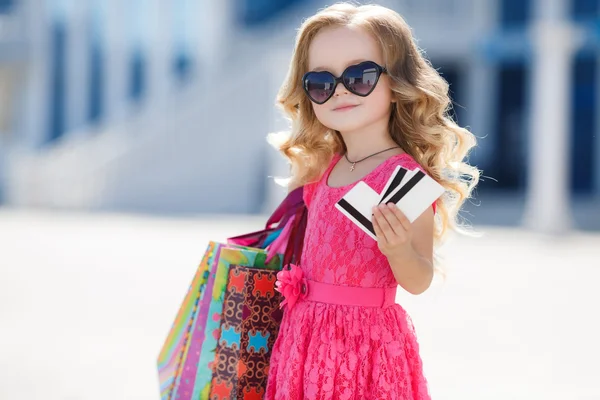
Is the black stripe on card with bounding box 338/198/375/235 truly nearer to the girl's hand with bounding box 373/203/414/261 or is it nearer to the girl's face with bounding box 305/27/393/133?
the girl's hand with bounding box 373/203/414/261

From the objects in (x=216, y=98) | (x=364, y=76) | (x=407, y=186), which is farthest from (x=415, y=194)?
(x=216, y=98)

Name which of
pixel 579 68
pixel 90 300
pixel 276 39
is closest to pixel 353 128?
pixel 90 300

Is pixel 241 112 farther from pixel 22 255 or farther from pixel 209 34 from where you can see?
pixel 22 255

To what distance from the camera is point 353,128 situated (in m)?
2.26

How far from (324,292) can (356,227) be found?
0.19 meters

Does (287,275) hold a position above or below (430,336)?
above

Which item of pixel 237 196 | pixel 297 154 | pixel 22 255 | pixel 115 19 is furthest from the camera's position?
pixel 115 19

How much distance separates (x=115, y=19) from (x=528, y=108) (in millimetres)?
9417

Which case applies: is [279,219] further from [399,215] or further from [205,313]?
[399,215]

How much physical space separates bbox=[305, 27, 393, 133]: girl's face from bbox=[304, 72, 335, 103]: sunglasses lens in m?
0.03

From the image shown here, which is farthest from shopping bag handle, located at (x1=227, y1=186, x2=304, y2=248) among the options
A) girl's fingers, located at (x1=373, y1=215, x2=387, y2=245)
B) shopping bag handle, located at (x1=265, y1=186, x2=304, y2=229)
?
girl's fingers, located at (x1=373, y1=215, x2=387, y2=245)

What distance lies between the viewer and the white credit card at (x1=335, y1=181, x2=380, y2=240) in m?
1.97

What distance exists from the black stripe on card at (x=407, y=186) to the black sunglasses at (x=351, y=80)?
1.07ft

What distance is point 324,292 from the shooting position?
221cm
